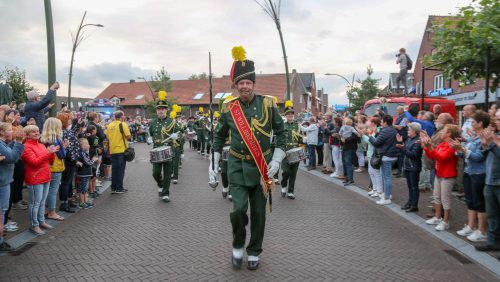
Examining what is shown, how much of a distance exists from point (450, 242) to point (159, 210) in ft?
17.2

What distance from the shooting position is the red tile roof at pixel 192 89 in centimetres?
5888

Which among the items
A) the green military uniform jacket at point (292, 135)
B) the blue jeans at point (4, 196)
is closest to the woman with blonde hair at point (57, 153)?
the blue jeans at point (4, 196)

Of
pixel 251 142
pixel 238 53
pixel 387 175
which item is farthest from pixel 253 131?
pixel 387 175

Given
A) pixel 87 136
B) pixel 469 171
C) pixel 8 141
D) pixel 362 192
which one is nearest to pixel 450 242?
pixel 469 171

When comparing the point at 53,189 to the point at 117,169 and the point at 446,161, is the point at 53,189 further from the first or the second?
the point at 446,161

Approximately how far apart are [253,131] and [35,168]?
363 centimetres

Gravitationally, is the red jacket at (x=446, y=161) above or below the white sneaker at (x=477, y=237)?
above

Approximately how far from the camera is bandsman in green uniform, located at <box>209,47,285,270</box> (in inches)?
209

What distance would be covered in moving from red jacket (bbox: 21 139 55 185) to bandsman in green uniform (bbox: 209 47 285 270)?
317 cm

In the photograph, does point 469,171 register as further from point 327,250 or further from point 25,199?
point 25,199

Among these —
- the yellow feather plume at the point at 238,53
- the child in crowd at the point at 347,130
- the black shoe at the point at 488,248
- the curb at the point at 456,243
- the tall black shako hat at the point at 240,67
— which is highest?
the yellow feather plume at the point at 238,53

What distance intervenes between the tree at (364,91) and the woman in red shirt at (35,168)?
26073 millimetres

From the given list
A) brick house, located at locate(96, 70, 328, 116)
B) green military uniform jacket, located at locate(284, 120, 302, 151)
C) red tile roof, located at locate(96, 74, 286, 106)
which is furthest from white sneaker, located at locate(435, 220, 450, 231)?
red tile roof, located at locate(96, 74, 286, 106)

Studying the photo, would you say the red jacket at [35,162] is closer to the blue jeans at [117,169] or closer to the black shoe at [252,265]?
the black shoe at [252,265]
